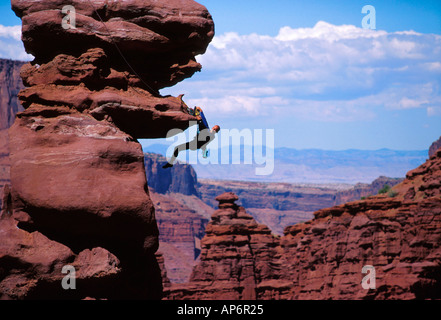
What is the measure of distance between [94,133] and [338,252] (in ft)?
157

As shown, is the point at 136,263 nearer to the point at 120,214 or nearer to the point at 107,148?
the point at 120,214

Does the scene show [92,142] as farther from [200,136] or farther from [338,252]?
[338,252]

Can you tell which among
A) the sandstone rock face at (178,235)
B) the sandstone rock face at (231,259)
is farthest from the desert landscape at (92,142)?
the sandstone rock face at (178,235)

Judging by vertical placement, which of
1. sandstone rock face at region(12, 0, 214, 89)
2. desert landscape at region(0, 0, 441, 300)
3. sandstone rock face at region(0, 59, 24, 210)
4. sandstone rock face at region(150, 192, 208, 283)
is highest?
sandstone rock face at region(0, 59, 24, 210)

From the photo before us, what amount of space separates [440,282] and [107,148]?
4393 centimetres

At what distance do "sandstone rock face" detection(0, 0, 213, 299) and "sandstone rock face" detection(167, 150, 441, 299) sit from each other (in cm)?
3950

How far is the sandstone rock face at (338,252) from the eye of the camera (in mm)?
54938

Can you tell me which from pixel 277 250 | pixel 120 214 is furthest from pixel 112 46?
pixel 277 250

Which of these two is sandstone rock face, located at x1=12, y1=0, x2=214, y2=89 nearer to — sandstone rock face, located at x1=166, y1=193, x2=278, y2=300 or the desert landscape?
Answer: the desert landscape

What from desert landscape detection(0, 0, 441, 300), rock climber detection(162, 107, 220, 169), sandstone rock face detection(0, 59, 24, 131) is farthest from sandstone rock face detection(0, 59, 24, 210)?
desert landscape detection(0, 0, 441, 300)

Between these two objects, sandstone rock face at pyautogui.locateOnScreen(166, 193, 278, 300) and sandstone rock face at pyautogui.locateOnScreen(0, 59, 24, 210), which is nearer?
sandstone rock face at pyautogui.locateOnScreen(166, 193, 278, 300)

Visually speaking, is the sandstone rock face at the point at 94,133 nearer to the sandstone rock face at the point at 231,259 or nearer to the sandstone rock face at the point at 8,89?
the sandstone rock face at the point at 231,259

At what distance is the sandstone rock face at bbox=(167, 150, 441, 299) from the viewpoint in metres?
54.9

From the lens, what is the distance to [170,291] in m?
73.6
